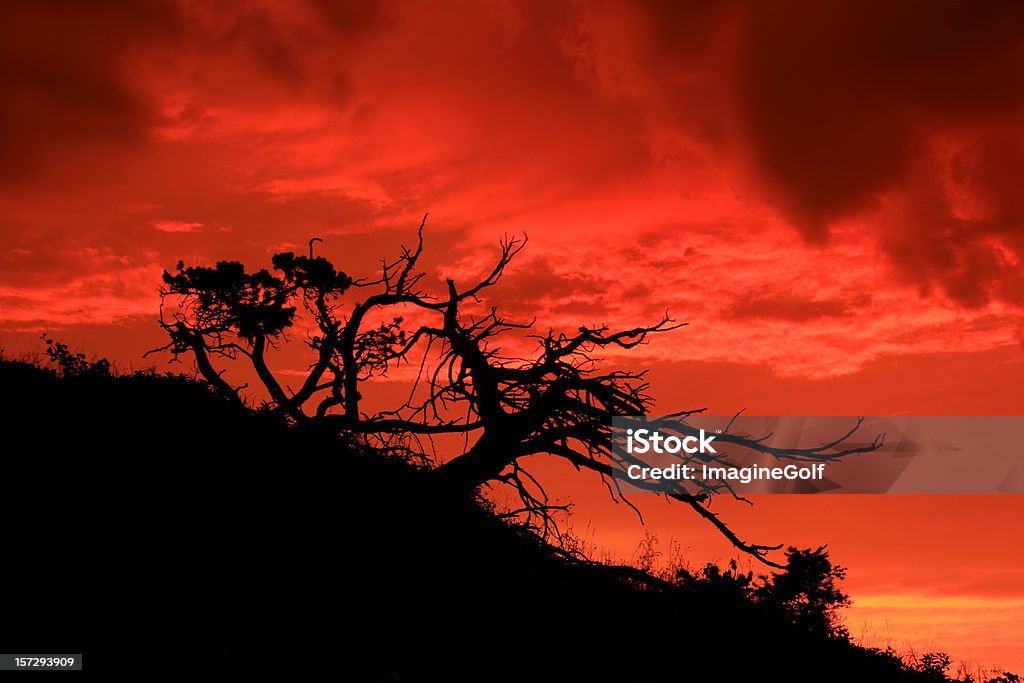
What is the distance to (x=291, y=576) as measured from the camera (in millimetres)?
13469

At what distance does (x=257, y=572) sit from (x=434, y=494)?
4.83 metres

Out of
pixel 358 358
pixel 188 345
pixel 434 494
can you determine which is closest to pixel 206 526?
pixel 434 494

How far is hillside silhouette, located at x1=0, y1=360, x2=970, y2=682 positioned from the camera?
11492 mm

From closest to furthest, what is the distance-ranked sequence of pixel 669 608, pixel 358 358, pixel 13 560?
1. pixel 13 560
2. pixel 669 608
3. pixel 358 358

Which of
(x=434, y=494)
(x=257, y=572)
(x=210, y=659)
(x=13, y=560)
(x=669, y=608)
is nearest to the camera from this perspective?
(x=210, y=659)

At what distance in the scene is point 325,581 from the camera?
13.6 m

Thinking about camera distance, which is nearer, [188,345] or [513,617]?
[513,617]

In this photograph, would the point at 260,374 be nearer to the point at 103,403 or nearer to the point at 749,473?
the point at 103,403

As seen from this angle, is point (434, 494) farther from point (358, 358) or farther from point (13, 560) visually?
point (13, 560)

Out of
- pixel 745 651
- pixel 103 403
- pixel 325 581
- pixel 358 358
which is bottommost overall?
pixel 745 651

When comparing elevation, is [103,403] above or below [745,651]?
above

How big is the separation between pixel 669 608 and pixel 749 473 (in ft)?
8.86

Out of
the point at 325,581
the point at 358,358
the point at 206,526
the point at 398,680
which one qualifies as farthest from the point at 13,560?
the point at 358,358

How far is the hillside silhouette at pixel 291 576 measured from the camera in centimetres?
1149
